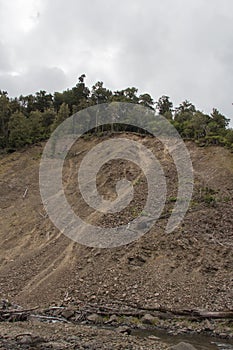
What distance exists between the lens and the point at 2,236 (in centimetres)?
2872

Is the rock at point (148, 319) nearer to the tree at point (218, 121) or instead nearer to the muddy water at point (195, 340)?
the muddy water at point (195, 340)

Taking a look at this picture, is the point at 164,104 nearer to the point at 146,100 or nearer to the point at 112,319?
the point at 146,100

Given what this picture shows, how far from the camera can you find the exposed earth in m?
19.0

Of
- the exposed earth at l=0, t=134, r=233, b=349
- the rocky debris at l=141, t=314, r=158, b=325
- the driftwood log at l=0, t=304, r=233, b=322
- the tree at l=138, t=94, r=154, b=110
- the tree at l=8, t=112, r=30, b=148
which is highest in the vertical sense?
the tree at l=138, t=94, r=154, b=110

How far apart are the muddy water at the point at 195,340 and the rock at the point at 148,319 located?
2.55 ft

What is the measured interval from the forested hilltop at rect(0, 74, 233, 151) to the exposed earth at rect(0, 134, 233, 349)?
7.78 metres

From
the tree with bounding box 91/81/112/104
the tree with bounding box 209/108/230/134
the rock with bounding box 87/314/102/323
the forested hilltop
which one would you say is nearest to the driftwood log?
the rock with bounding box 87/314/102/323

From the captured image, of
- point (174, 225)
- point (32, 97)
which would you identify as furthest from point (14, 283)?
point (32, 97)

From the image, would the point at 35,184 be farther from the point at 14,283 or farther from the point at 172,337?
the point at 172,337

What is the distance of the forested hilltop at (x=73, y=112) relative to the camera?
40.5m

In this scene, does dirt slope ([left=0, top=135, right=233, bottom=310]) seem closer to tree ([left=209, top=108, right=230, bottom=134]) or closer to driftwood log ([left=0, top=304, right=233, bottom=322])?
driftwood log ([left=0, top=304, right=233, bottom=322])

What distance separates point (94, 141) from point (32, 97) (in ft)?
62.0

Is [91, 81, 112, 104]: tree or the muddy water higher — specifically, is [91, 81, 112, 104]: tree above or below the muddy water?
above

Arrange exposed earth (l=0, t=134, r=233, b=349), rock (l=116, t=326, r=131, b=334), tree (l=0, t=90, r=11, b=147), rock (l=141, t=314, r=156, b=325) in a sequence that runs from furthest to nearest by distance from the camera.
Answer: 1. tree (l=0, t=90, r=11, b=147)
2. exposed earth (l=0, t=134, r=233, b=349)
3. rock (l=141, t=314, r=156, b=325)
4. rock (l=116, t=326, r=131, b=334)
